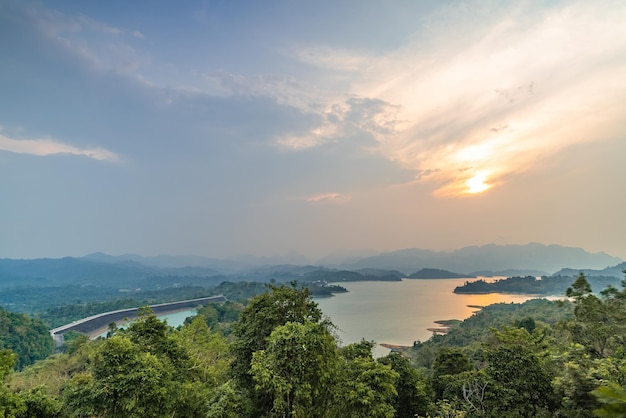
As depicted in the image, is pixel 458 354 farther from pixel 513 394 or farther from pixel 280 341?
pixel 280 341

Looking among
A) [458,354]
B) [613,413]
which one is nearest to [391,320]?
[458,354]

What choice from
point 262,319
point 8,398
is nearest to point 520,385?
point 262,319

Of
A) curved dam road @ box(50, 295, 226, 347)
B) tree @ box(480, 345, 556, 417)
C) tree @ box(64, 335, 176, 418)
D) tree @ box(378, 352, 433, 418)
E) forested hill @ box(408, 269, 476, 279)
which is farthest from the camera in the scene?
forested hill @ box(408, 269, 476, 279)

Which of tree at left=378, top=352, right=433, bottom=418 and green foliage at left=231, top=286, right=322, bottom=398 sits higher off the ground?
green foliage at left=231, top=286, right=322, bottom=398

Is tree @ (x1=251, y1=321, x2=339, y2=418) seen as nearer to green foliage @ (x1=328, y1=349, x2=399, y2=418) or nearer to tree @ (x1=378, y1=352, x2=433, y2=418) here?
green foliage @ (x1=328, y1=349, x2=399, y2=418)

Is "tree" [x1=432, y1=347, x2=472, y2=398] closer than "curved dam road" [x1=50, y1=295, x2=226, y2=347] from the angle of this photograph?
Yes

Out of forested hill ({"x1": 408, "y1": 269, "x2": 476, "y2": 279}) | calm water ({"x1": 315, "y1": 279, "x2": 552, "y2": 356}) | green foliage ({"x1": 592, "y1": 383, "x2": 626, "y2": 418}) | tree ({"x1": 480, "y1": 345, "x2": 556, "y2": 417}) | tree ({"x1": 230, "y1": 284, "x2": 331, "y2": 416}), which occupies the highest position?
green foliage ({"x1": 592, "y1": 383, "x2": 626, "y2": 418})

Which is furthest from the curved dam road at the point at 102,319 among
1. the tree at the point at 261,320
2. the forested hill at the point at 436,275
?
the forested hill at the point at 436,275

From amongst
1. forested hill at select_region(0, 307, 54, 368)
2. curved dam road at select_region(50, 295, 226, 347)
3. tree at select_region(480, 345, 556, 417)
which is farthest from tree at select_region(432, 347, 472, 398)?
forested hill at select_region(0, 307, 54, 368)
